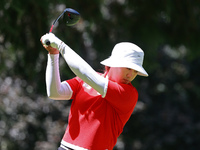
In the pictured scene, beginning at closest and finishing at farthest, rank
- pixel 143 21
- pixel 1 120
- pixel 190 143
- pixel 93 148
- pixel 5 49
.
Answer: pixel 93 148, pixel 5 49, pixel 143 21, pixel 1 120, pixel 190 143

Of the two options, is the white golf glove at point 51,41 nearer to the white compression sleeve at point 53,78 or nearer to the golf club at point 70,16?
the white compression sleeve at point 53,78

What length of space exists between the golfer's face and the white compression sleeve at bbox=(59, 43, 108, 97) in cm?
15

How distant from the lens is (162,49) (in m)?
9.60

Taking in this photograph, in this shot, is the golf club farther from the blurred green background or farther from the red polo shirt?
the blurred green background

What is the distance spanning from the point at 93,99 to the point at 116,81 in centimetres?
17

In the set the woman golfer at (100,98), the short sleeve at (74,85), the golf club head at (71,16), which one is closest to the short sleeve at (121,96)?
the woman golfer at (100,98)

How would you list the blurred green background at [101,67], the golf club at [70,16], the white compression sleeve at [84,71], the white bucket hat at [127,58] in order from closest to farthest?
the white compression sleeve at [84,71], the white bucket hat at [127,58], the golf club at [70,16], the blurred green background at [101,67]

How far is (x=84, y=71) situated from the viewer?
198 centimetres

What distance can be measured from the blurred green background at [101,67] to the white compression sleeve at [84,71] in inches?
54.9

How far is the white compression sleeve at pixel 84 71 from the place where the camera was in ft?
6.51

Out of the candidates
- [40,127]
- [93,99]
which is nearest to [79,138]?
[93,99]

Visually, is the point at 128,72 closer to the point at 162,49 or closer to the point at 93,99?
the point at 93,99

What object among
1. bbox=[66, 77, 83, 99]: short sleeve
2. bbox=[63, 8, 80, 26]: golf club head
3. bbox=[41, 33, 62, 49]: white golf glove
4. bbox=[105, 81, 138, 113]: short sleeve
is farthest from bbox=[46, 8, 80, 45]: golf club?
bbox=[105, 81, 138, 113]: short sleeve

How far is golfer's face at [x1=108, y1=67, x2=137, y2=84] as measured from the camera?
2.13 metres
